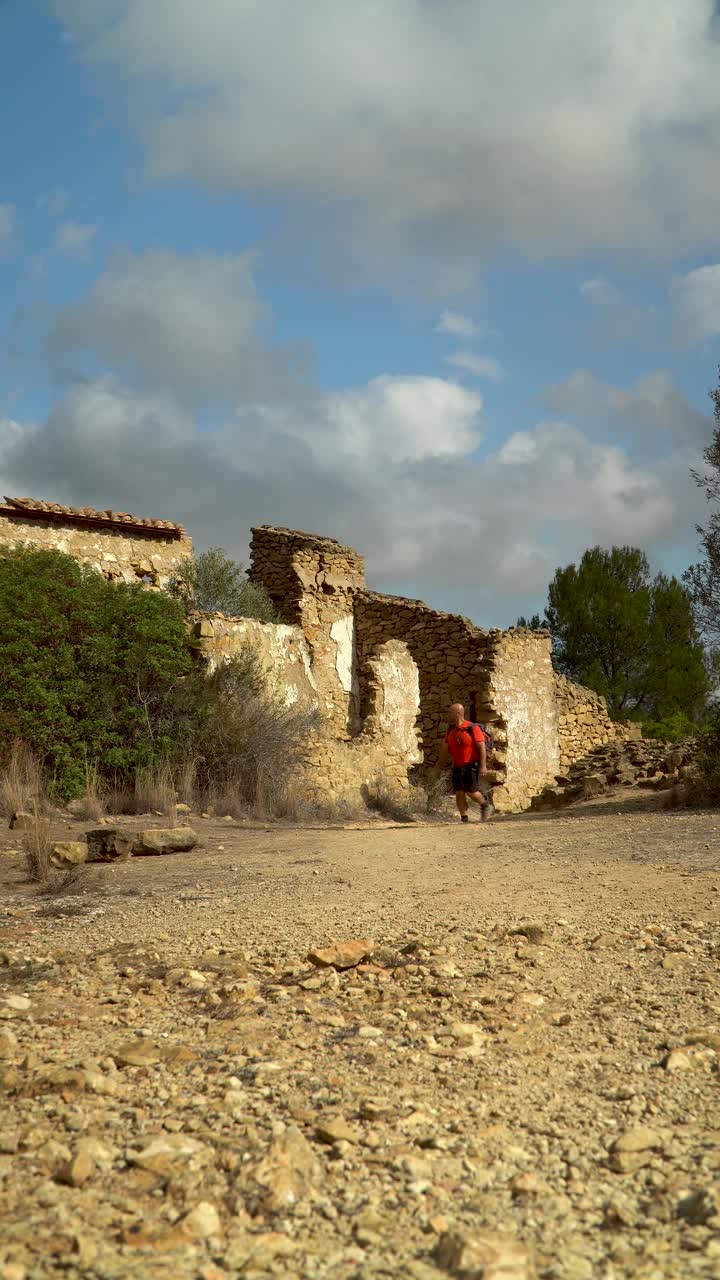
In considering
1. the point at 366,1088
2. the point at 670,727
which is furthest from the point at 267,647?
the point at 670,727

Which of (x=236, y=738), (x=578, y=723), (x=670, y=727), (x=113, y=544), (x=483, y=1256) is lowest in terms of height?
(x=483, y=1256)

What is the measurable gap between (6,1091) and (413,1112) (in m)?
1.20

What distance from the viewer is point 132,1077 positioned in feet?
10.3

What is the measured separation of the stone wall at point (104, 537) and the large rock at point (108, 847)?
34.0 feet

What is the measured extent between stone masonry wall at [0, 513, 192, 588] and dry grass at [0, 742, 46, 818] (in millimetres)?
5847

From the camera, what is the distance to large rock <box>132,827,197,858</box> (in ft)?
28.1

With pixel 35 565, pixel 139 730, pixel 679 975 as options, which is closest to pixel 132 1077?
pixel 679 975

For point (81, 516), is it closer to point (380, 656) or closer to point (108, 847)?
point (380, 656)

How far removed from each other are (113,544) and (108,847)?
1165cm

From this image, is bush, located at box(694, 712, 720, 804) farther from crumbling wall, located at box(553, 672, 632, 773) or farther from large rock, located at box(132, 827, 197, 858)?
crumbling wall, located at box(553, 672, 632, 773)

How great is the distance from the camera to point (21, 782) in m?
12.2

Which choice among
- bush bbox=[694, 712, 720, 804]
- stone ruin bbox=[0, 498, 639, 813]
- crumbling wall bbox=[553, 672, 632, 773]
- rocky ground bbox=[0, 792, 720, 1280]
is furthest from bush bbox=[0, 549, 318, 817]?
crumbling wall bbox=[553, 672, 632, 773]

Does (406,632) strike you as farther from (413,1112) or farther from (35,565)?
(413,1112)

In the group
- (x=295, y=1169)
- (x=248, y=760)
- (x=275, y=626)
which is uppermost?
(x=275, y=626)
